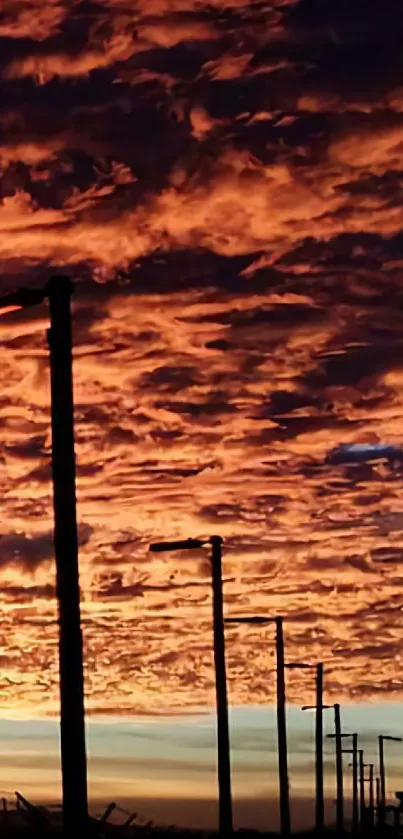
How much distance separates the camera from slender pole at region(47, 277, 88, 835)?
53.7ft

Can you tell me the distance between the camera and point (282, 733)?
52.6 meters

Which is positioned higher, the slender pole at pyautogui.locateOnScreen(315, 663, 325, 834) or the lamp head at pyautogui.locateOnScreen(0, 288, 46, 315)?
the lamp head at pyautogui.locateOnScreen(0, 288, 46, 315)

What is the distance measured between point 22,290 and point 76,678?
4.34 metres

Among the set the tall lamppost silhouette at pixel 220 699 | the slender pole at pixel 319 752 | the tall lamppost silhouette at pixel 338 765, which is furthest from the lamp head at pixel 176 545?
the tall lamppost silhouette at pixel 338 765

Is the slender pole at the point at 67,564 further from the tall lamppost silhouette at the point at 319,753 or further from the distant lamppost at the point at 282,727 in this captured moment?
the tall lamppost silhouette at the point at 319,753

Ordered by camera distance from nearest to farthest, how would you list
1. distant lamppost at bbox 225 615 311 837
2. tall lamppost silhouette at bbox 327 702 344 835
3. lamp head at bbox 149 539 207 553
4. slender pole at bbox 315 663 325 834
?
lamp head at bbox 149 539 207 553, distant lamppost at bbox 225 615 311 837, slender pole at bbox 315 663 325 834, tall lamppost silhouette at bbox 327 702 344 835

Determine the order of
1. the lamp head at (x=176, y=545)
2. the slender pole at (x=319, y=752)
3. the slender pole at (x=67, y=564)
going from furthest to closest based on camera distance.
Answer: the slender pole at (x=319, y=752)
the lamp head at (x=176, y=545)
the slender pole at (x=67, y=564)

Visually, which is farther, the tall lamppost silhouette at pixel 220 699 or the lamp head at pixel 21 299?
the tall lamppost silhouette at pixel 220 699

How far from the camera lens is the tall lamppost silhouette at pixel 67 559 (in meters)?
16.4

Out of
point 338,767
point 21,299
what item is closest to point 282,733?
point 21,299

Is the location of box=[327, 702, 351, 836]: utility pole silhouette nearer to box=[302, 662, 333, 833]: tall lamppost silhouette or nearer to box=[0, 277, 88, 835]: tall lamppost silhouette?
box=[302, 662, 333, 833]: tall lamppost silhouette

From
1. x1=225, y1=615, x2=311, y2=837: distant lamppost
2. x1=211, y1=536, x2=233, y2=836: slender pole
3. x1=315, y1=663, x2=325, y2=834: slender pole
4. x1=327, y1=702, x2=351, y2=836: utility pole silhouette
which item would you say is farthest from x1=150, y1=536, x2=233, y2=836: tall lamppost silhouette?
x1=327, y1=702, x2=351, y2=836: utility pole silhouette

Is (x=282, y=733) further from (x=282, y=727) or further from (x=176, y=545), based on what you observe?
(x=176, y=545)

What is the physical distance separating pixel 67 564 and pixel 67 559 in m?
0.05
